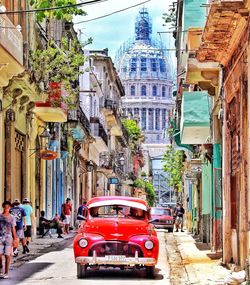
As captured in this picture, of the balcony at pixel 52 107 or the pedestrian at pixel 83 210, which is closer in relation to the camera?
the pedestrian at pixel 83 210

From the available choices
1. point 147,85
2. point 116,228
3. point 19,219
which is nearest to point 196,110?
point 19,219

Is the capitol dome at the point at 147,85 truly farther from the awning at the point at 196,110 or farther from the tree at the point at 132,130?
the awning at the point at 196,110

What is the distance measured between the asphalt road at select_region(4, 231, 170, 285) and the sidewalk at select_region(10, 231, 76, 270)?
34cm

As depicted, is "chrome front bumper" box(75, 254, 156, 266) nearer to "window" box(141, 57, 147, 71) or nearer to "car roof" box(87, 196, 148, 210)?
"car roof" box(87, 196, 148, 210)

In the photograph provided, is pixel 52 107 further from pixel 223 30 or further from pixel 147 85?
pixel 147 85

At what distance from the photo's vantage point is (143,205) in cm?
1970

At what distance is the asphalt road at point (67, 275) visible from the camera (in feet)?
55.6

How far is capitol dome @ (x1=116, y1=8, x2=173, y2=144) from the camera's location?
18275 cm

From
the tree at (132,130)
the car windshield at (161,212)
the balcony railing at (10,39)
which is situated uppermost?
the tree at (132,130)

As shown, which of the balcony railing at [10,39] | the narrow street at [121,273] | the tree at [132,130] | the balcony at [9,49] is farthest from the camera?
the tree at [132,130]

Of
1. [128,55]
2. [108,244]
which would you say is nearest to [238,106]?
[108,244]

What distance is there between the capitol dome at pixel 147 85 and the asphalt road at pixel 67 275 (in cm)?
15888

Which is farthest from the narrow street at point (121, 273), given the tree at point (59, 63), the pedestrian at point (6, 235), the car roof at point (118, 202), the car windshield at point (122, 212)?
the tree at point (59, 63)

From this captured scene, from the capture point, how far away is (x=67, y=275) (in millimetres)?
A: 18406
